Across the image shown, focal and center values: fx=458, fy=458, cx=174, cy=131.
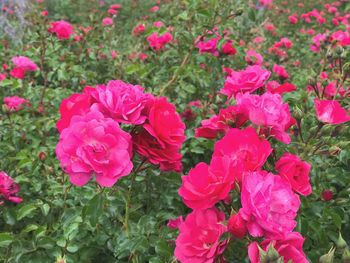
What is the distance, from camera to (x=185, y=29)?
8.26ft

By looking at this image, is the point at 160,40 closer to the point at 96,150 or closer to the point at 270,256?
the point at 96,150

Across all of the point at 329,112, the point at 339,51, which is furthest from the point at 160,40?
the point at 329,112

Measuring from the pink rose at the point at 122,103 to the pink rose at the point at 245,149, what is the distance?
20 centimetres

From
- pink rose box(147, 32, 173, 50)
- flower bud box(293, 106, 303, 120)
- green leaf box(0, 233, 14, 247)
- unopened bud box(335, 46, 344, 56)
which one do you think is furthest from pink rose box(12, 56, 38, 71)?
flower bud box(293, 106, 303, 120)

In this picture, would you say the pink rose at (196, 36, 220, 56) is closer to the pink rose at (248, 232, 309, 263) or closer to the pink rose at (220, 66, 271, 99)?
the pink rose at (220, 66, 271, 99)

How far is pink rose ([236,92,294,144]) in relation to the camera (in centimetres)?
109

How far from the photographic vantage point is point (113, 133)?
3.25ft

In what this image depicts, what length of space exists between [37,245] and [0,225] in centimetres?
58

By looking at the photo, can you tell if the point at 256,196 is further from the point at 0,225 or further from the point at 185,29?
the point at 185,29

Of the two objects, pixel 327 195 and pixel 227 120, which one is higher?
pixel 227 120

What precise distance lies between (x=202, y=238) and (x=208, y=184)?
112mm

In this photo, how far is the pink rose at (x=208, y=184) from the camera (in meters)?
0.91

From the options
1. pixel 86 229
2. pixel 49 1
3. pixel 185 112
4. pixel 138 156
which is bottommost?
pixel 49 1

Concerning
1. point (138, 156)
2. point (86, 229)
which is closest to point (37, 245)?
point (86, 229)
